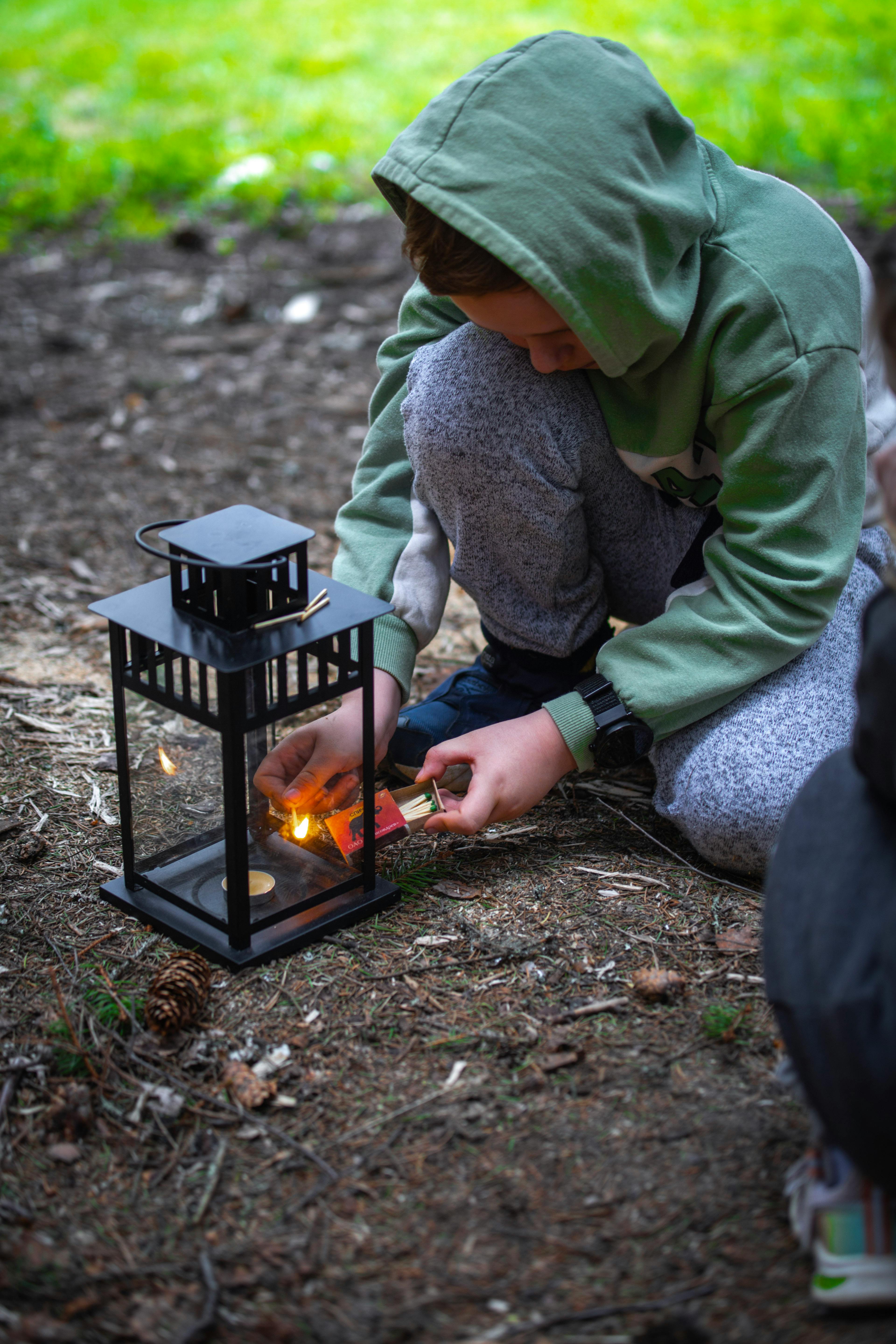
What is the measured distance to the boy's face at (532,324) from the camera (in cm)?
156

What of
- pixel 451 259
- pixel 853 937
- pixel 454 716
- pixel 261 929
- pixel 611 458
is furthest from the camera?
pixel 454 716

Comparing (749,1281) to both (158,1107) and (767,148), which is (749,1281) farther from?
(767,148)

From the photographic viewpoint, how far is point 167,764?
5.67 ft

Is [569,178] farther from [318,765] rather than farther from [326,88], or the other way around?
[326,88]

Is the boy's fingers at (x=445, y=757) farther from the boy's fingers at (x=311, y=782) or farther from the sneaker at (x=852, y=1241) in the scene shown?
the sneaker at (x=852, y=1241)

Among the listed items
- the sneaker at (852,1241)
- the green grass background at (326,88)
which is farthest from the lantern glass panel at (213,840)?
the green grass background at (326,88)

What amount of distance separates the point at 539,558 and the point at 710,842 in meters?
0.50

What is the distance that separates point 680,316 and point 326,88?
6.00 meters

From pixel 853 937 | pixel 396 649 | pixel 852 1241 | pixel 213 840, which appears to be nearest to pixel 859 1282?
pixel 852 1241

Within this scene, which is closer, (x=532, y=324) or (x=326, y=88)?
(x=532, y=324)

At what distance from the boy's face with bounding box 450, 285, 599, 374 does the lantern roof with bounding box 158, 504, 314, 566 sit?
386mm

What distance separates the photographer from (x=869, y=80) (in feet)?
19.4

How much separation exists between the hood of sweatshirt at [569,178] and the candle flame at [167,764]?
81 centimetres

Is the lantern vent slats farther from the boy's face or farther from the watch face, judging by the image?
the watch face
